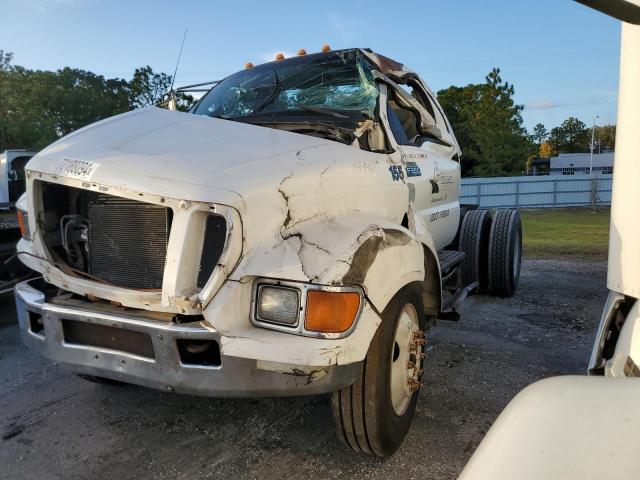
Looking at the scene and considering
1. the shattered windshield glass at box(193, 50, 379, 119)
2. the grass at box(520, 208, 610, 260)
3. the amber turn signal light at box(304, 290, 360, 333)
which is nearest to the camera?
the amber turn signal light at box(304, 290, 360, 333)

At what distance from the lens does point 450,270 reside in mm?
5113

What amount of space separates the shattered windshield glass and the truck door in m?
0.34

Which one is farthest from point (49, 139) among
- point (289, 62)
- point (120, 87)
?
point (289, 62)

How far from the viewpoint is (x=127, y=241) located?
264cm

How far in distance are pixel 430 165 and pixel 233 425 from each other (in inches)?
101

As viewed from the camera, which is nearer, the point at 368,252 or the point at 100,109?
the point at 368,252

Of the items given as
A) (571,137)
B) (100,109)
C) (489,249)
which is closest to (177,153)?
(489,249)

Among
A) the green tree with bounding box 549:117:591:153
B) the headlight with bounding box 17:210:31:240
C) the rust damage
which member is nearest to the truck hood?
the headlight with bounding box 17:210:31:240

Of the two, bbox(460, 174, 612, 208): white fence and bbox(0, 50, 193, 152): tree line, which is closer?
bbox(460, 174, 612, 208): white fence

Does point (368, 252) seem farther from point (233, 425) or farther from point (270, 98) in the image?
point (270, 98)

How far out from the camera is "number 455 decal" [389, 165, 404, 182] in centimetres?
345

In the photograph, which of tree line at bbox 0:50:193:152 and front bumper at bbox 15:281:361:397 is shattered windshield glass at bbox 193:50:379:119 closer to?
front bumper at bbox 15:281:361:397

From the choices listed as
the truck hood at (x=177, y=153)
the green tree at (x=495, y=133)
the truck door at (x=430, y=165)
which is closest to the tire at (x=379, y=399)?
the truck hood at (x=177, y=153)

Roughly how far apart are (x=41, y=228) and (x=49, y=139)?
1163 inches
